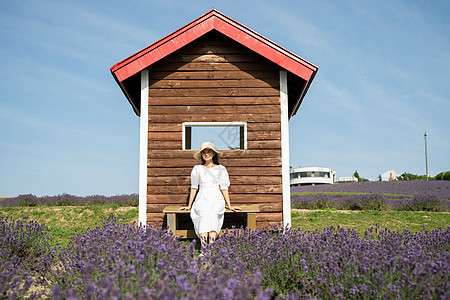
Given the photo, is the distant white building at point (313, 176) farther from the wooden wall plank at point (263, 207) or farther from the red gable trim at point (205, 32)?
the red gable trim at point (205, 32)

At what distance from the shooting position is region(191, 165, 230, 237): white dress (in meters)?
5.61

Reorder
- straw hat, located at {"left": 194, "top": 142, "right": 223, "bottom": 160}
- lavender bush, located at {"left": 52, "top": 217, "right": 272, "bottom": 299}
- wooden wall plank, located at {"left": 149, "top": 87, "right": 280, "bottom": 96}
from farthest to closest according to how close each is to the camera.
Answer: wooden wall plank, located at {"left": 149, "top": 87, "right": 280, "bottom": 96}, straw hat, located at {"left": 194, "top": 142, "right": 223, "bottom": 160}, lavender bush, located at {"left": 52, "top": 217, "right": 272, "bottom": 299}

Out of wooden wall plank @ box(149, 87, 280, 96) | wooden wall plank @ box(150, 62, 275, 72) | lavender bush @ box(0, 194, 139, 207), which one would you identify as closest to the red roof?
wooden wall plank @ box(150, 62, 275, 72)

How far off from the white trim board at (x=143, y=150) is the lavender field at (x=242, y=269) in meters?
1.87

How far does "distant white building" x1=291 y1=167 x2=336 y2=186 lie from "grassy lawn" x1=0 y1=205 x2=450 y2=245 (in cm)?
3318

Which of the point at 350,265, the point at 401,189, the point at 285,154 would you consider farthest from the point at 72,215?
the point at 401,189

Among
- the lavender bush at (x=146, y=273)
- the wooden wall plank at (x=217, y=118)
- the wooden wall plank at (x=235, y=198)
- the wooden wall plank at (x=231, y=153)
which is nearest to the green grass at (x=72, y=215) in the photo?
the wooden wall plank at (x=235, y=198)

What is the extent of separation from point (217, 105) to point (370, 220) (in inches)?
228

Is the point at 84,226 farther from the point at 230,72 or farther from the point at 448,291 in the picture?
the point at 448,291

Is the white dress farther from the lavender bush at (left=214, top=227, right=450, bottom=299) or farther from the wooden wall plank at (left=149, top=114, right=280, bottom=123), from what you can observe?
the wooden wall plank at (left=149, top=114, right=280, bottom=123)

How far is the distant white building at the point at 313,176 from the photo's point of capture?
44.0 meters

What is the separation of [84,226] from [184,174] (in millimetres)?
5280

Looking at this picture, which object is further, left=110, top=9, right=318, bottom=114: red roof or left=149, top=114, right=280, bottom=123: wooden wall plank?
left=149, top=114, right=280, bottom=123: wooden wall plank

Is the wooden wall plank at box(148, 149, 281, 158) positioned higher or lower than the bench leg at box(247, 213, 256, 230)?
higher
